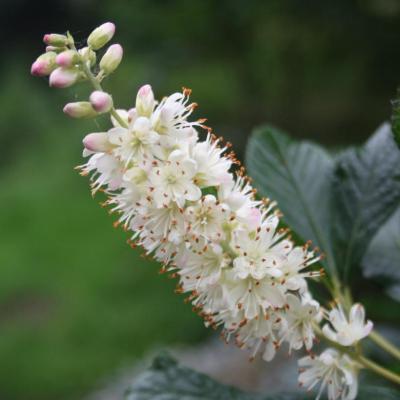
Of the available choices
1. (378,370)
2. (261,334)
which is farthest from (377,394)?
(261,334)

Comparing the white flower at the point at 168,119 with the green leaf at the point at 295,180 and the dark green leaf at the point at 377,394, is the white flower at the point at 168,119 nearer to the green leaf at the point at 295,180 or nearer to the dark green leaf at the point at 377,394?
the green leaf at the point at 295,180

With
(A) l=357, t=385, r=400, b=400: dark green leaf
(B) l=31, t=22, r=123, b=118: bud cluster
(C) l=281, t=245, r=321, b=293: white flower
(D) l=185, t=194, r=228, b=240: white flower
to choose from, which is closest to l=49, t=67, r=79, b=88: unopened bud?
(B) l=31, t=22, r=123, b=118: bud cluster

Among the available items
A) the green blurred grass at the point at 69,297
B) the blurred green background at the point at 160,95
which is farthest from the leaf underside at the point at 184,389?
the green blurred grass at the point at 69,297

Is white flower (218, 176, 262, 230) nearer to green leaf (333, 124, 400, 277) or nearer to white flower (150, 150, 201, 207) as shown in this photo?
white flower (150, 150, 201, 207)

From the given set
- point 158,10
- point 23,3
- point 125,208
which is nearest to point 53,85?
point 125,208

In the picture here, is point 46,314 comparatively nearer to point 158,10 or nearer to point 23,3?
point 158,10

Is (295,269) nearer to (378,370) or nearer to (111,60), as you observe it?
(378,370)

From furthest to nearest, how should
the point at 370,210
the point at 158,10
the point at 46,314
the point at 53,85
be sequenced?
the point at 46,314 → the point at 158,10 → the point at 370,210 → the point at 53,85
